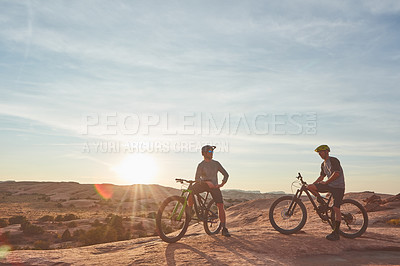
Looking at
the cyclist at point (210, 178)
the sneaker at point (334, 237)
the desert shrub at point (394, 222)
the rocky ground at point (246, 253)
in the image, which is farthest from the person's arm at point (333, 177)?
the desert shrub at point (394, 222)

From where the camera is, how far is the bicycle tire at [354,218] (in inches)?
356

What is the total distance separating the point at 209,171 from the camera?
8.92 m

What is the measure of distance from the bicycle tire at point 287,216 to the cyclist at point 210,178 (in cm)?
150

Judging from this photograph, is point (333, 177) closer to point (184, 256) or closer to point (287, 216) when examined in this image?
point (287, 216)

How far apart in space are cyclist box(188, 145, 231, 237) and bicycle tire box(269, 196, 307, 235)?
4.93ft

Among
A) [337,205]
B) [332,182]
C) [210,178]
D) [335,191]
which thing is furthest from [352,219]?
[210,178]

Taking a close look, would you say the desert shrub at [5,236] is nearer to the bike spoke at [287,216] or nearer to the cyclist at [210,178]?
the cyclist at [210,178]

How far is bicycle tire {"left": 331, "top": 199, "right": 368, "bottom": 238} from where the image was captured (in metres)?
9.03

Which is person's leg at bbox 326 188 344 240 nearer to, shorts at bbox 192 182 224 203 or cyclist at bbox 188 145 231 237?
cyclist at bbox 188 145 231 237

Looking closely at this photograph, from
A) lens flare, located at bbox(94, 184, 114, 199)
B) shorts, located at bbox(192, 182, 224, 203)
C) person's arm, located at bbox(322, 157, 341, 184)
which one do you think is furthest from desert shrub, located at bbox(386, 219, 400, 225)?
lens flare, located at bbox(94, 184, 114, 199)

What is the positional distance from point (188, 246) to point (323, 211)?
4117 mm

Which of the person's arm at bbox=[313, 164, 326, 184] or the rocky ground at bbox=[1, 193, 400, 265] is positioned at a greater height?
the person's arm at bbox=[313, 164, 326, 184]

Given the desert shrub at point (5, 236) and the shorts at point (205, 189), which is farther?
the desert shrub at point (5, 236)

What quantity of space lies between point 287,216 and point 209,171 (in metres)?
2.55
